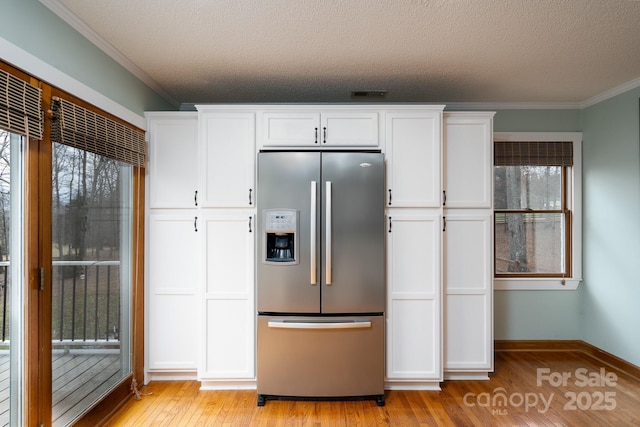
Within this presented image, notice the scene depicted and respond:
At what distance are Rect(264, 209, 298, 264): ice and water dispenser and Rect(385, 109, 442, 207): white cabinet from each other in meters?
0.78

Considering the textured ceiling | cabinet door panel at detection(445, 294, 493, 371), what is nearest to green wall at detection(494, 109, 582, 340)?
the textured ceiling

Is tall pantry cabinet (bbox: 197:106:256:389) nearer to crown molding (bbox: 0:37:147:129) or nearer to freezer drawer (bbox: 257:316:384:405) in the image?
freezer drawer (bbox: 257:316:384:405)

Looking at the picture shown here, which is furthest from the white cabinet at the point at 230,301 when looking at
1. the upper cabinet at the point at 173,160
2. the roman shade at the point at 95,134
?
the roman shade at the point at 95,134

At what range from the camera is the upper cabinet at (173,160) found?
2.77 m

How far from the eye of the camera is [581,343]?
3506mm

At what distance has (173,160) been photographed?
2.79m

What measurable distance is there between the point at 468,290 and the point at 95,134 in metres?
2.92

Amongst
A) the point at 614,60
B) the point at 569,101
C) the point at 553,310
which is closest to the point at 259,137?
the point at 614,60

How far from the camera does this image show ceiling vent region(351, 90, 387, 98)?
10.1 feet

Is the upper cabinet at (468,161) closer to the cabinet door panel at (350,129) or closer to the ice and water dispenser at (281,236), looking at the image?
the cabinet door panel at (350,129)


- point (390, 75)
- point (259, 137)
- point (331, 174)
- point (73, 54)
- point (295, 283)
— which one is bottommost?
point (295, 283)

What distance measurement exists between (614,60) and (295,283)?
9.39 feet

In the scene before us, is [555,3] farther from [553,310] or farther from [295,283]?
[553,310]

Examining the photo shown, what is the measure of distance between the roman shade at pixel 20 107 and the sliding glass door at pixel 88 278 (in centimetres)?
26
